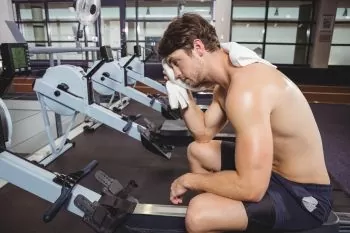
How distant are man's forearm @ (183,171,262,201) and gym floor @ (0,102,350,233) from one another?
0.85 metres

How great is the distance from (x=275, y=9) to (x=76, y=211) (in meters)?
7.85

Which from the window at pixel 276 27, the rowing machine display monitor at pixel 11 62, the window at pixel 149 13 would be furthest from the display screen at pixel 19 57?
the window at pixel 276 27

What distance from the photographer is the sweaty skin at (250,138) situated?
92 centimetres

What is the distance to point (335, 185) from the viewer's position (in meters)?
2.19

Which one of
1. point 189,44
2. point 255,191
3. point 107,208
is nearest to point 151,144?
point 107,208

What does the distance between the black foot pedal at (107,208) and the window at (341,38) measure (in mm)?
8145

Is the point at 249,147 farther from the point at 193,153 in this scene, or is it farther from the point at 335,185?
the point at 335,185

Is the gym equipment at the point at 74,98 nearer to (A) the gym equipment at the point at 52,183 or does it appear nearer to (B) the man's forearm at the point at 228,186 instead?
(A) the gym equipment at the point at 52,183

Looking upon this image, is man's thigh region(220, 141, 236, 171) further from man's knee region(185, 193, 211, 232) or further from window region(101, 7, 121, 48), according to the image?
window region(101, 7, 121, 48)

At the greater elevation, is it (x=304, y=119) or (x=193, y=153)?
(x=304, y=119)

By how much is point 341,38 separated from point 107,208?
8.50m

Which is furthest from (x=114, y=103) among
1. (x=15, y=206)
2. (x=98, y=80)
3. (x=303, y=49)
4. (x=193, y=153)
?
(x=303, y=49)

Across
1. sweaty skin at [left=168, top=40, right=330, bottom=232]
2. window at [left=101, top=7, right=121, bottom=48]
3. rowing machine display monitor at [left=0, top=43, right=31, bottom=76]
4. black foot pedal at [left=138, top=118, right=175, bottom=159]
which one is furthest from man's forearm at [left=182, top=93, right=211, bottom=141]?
window at [left=101, top=7, right=121, bottom=48]

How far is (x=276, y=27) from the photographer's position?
308 inches
